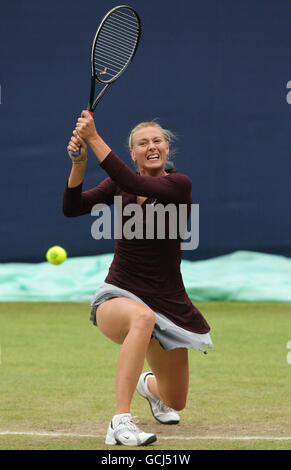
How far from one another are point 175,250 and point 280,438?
94 centimetres

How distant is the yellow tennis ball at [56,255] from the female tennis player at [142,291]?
6.11m

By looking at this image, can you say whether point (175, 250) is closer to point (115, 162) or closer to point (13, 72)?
point (115, 162)

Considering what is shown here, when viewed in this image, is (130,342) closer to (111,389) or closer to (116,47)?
(111,389)

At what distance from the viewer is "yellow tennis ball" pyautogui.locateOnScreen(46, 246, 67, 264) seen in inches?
383

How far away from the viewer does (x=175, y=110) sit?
385 inches

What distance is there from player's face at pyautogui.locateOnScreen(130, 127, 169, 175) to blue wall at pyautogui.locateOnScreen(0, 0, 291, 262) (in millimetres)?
5943

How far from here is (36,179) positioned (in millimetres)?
9859

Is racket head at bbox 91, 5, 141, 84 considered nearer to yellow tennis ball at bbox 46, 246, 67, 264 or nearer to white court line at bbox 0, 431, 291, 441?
white court line at bbox 0, 431, 291, 441

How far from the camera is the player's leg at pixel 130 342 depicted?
3123 mm

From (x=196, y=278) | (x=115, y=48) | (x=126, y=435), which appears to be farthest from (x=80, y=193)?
(x=196, y=278)

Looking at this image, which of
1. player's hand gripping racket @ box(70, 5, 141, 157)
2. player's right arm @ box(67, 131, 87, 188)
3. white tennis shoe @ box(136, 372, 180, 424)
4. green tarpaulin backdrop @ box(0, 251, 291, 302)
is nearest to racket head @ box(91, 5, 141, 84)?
player's hand gripping racket @ box(70, 5, 141, 157)

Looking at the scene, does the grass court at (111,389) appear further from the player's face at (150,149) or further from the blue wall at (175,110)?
the blue wall at (175,110)
